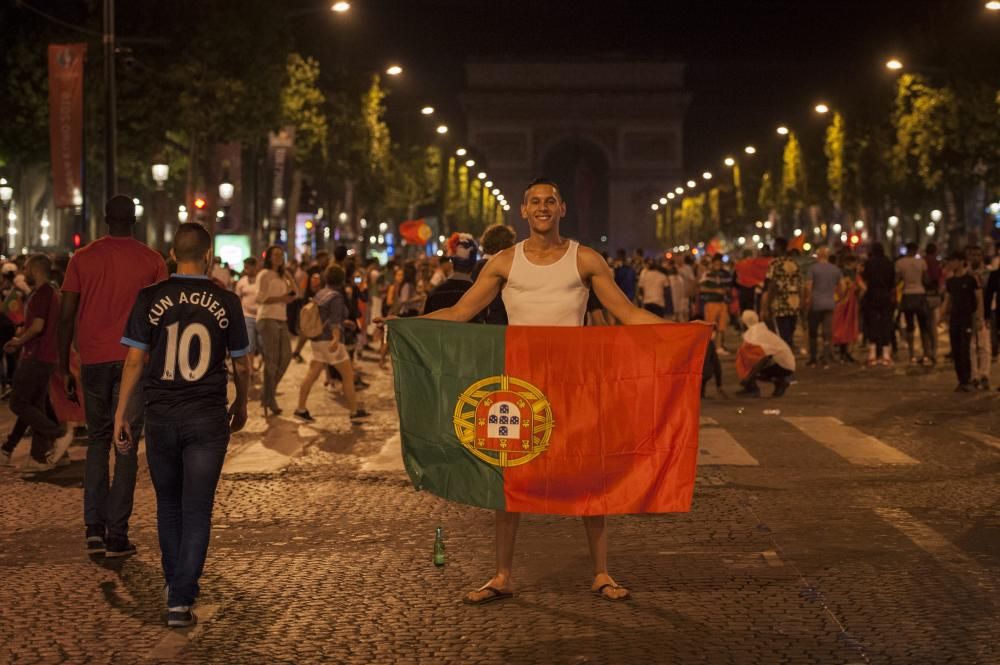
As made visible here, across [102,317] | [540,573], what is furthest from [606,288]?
[102,317]

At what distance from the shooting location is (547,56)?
140 m

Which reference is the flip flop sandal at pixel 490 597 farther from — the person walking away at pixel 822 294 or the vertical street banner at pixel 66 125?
the vertical street banner at pixel 66 125

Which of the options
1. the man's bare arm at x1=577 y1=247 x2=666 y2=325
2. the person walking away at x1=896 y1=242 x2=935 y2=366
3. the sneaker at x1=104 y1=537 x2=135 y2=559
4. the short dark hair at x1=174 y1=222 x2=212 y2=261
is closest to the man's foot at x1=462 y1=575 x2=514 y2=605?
the man's bare arm at x1=577 y1=247 x2=666 y2=325

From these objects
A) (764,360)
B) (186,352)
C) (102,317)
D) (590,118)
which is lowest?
(764,360)

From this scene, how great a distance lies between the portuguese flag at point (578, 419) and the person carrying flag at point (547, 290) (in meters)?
0.16

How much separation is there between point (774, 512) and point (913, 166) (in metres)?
54.5

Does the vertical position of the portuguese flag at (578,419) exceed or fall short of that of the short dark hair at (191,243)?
it falls short

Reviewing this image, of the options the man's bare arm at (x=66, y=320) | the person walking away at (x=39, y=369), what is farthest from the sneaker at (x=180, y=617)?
the person walking away at (x=39, y=369)

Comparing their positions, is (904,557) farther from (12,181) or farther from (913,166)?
(12,181)

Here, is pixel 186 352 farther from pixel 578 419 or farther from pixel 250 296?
pixel 250 296

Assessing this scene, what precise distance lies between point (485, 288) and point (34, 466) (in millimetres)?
6376

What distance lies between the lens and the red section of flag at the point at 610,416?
7.47 m

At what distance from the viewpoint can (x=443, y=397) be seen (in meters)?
7.61

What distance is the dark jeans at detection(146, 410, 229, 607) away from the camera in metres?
7.25
